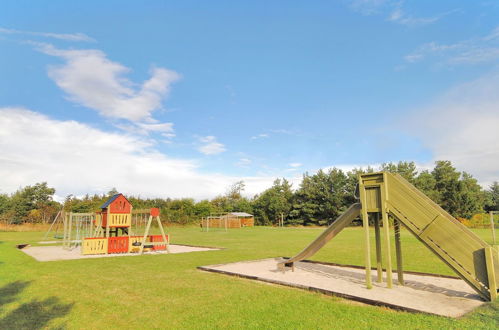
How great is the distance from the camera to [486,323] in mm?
4699

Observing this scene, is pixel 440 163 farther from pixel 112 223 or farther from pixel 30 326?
pixel 30 326

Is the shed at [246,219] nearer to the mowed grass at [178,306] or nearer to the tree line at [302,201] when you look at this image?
the tree line at [302,201]

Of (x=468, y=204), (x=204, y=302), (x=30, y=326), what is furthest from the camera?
(x=468, y=204)

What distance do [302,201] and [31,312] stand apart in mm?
49084

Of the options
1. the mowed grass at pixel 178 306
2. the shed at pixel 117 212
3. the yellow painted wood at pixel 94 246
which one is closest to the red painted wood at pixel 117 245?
the yellow painted wood at pixel 94 246

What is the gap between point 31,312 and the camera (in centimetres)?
532

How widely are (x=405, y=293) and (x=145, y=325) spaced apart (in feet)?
16.7

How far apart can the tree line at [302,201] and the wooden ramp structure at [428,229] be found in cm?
3887

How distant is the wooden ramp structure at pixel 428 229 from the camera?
19.7ft

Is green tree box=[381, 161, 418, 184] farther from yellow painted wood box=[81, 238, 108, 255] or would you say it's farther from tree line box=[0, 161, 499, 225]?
yellow painted wood box=[81, 238, 108, 255]

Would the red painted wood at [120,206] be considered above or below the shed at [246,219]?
above

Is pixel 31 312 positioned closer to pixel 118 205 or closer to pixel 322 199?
pixel 118 205

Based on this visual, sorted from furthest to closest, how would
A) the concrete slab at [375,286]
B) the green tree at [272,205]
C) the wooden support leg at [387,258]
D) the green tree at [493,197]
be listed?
the green tree at [493,197] < the green tree at [272,205] < the wooden support leg at [387,258] < the concrete slab at [375,286]

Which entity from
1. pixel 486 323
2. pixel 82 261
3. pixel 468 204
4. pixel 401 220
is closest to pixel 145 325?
pixel 486 323
